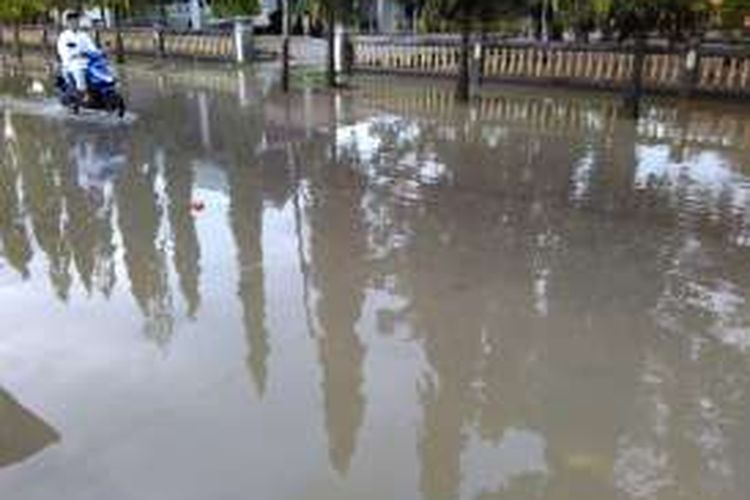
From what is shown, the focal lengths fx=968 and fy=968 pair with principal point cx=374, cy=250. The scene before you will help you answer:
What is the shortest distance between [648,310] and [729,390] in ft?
4.78

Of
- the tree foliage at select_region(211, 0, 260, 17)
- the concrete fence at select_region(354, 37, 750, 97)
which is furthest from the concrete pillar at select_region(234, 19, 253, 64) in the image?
the concrete fence at select_region(354, 37, 750, 97)

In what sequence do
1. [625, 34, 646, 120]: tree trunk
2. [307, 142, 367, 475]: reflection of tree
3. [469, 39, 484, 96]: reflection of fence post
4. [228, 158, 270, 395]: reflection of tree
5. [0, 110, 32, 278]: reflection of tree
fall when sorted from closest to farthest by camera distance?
[307, 142, 367, 475]: reflection of tree
[228, 158, 270, 395]: reflection of tree
[0, 110, 32, 278]: reflection of tree
[625, 34, 646, 120]: tree trunk
[469, 39, 484, 96]: reflection of fence post

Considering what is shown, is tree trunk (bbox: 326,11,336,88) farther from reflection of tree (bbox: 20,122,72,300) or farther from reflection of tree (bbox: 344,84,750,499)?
reflection of tree (bbox: 344,84,750,499)

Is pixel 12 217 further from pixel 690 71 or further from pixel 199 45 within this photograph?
pixel 199 45

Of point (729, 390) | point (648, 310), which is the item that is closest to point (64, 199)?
point (648, 310)

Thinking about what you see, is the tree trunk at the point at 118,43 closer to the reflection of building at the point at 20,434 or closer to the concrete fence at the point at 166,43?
the concrete fence at the point at 166,43

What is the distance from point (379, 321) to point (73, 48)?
11.9 meters

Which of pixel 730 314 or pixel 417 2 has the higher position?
pixel 417 2

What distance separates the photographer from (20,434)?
586 centimetres

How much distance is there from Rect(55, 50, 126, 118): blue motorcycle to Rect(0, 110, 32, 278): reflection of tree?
225 cm

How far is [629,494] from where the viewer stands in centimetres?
517

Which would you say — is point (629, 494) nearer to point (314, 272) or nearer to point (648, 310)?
point (648, 310)

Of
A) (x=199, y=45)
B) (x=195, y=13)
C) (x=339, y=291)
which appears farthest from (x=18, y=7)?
(x=339, y=291)

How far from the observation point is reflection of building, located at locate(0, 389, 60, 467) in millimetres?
5625
